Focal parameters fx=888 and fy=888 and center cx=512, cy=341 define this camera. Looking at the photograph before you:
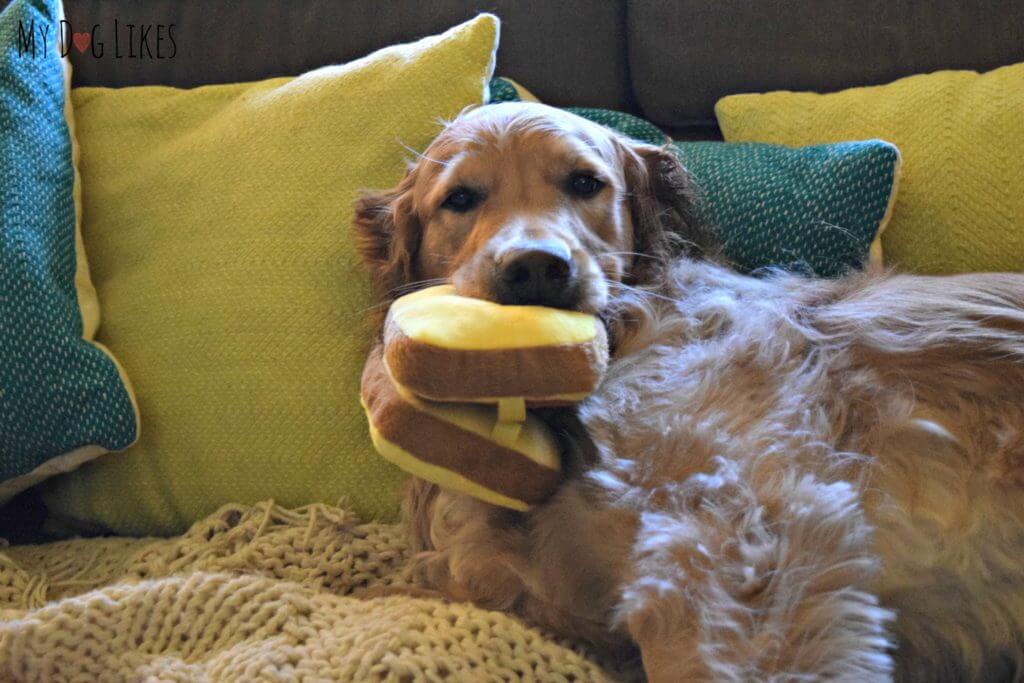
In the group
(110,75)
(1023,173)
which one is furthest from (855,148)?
(110,75)

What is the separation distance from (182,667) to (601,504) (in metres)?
0.63

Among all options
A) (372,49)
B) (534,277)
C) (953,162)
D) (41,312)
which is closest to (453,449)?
(534,277)

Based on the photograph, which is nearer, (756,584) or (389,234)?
(756,584)

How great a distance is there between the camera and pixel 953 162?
1.71 meters

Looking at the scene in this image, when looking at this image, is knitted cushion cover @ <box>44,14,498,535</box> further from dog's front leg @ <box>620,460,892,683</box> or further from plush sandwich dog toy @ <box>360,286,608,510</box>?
dog's front leg @ <box>620,460,892,683</box>

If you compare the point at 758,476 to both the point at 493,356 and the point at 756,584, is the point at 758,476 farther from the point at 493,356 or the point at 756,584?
the point at 493,356

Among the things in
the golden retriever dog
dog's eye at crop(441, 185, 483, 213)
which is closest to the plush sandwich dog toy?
the golden retriever dog

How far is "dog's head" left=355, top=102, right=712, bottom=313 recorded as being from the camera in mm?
1432

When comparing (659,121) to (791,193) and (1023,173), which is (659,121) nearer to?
(791,193)

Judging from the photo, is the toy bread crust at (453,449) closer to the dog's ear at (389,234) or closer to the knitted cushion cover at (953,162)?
the dog's ear at (389,234)

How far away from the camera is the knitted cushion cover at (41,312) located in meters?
1.65

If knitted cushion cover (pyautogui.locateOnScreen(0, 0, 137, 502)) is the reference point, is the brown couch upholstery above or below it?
above

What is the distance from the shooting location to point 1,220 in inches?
66.8

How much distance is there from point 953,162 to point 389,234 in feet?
3.61
